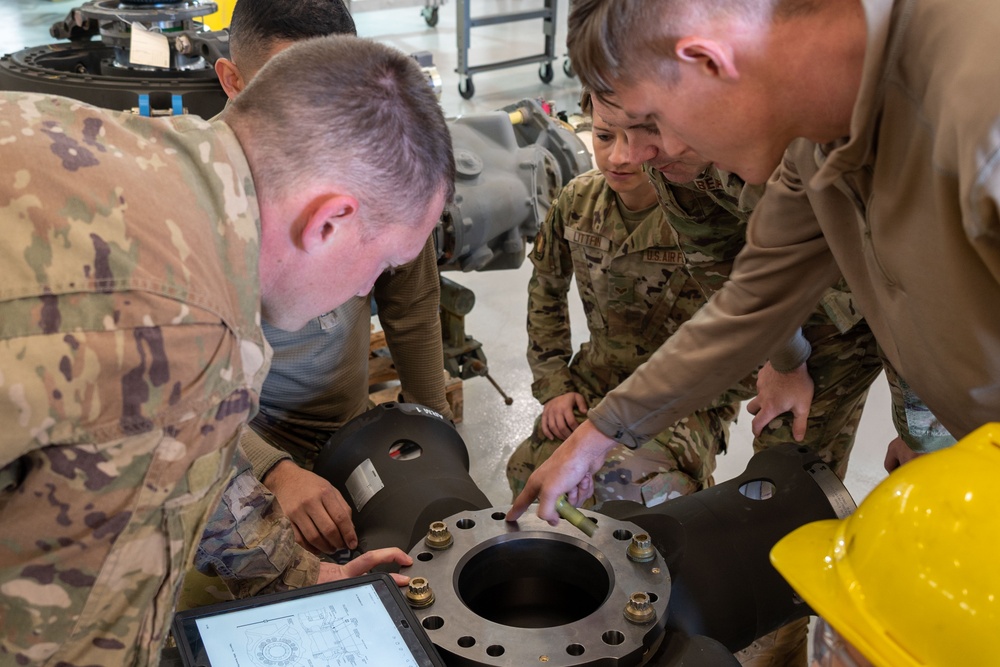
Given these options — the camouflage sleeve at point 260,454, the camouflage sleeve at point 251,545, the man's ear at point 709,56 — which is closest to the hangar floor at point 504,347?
the camouflage sleeve at point 260,454

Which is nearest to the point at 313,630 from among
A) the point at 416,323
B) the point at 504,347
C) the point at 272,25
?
the point at 416,323

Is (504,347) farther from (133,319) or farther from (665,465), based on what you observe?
(133,319)

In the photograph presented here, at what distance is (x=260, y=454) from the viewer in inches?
64.0

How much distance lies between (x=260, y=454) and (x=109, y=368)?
90 cm

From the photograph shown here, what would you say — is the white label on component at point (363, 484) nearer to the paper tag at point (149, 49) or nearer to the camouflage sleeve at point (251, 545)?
the camouflage sleeve at point (251, 545)

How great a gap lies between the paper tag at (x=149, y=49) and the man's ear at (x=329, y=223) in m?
1.58

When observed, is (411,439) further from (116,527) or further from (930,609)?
(930,609)

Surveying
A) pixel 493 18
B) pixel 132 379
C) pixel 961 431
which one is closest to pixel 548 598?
pixel 961 431

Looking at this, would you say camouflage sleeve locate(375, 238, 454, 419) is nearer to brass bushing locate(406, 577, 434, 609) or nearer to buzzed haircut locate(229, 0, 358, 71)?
buzzed haircut locate(229, 0, 358, 71)

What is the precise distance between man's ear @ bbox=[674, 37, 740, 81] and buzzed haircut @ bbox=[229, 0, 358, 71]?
3.29 feet

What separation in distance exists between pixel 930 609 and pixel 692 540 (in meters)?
0.46

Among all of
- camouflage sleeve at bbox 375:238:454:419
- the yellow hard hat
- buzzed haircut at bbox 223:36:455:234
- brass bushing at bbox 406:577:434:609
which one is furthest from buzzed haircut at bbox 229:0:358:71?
the yellow hard hat

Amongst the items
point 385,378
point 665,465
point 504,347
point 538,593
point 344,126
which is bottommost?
point 504,347

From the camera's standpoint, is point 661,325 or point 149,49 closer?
point 661,325
